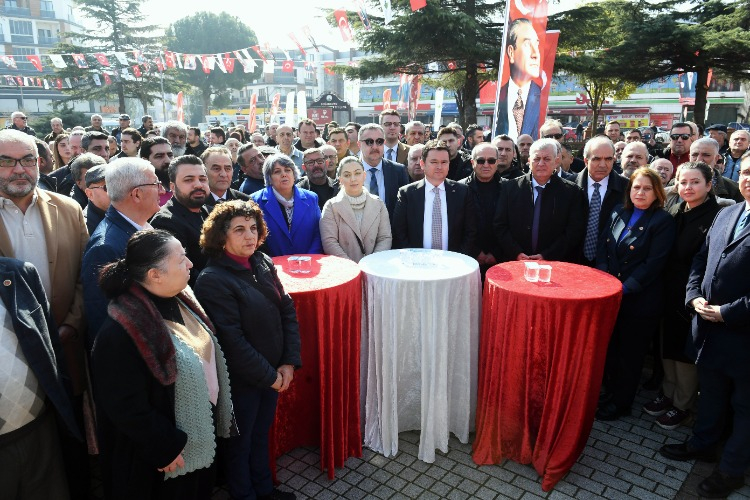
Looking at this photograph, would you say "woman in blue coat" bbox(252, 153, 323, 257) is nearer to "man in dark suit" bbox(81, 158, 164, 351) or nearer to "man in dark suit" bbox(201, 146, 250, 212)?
"man in dark suit" bbox(201, 146, 250, 212)

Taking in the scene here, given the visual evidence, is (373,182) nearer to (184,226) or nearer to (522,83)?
(184,226)

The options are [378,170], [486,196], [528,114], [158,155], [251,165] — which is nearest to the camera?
[486,196]

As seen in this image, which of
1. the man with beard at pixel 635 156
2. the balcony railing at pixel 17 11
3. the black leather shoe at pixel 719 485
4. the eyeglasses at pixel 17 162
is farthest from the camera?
the balcony railing at pixel 17 11

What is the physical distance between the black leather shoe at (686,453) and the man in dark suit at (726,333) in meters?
0.20

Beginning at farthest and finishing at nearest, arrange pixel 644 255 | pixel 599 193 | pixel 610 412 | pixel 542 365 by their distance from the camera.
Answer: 1. pixel 599 193
2. pixel 610 412
3. pixel 644 255
4. pixel 542 365

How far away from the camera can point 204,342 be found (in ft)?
7.75

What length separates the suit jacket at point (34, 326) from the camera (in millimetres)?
2197

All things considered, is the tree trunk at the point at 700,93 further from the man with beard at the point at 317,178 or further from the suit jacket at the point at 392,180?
the man with beard at the point at 317,178

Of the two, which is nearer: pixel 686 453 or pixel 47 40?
pixel 686 453

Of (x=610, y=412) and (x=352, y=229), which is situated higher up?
(x=352, y=229)

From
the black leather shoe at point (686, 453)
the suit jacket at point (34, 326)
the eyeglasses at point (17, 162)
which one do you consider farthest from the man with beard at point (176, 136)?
the black leather shoe at point (686, 453)

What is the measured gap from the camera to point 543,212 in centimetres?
430

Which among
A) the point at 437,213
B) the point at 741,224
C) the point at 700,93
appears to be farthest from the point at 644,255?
the point at 700,93

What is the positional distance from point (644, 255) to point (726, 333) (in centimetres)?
→ 81
